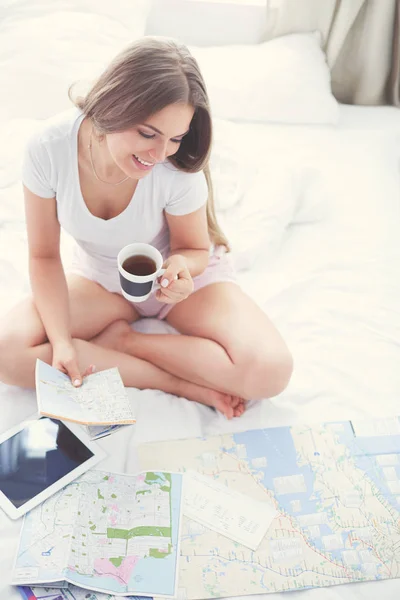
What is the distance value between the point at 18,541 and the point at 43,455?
0.20m

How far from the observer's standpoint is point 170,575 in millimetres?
1222

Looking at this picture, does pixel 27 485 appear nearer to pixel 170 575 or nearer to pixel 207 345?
pixel 170 575

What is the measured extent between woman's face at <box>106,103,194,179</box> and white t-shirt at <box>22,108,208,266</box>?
13cm

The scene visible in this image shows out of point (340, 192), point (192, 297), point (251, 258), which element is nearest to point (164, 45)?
point (192, 297)

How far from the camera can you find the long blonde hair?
113cm

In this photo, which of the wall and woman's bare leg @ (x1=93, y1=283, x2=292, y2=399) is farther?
the wall

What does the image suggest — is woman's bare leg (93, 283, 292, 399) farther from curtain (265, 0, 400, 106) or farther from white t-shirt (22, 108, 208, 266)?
curtain (265, 0, 400, 106)

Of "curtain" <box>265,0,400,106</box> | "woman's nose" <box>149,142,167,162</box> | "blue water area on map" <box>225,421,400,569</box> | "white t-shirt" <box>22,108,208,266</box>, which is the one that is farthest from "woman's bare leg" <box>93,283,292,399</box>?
"curtain" <box>265,0,400,106</box>

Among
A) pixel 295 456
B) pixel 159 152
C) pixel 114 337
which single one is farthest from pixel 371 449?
pixel 159 152

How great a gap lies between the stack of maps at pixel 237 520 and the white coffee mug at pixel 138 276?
0.40 m

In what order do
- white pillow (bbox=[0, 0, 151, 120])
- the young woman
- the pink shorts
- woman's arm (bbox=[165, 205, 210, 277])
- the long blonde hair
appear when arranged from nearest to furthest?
the long blonde hair
the young woman
woman's arm (bbox=[165, 205, 210, 277])
the pink shorts
white pillow (bbox=[0, 0, 151, 120])

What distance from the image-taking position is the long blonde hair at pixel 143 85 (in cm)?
113

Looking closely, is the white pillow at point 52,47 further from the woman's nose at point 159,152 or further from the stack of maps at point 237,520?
the stack of maps at point 237,520

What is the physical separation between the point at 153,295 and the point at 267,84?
3.57 ft
